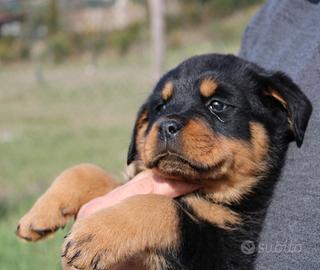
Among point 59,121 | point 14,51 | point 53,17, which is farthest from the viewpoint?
point 53,17

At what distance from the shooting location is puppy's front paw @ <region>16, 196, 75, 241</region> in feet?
8.68

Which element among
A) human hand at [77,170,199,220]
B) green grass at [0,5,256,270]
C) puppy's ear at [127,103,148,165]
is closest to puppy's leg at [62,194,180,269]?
human hand at [77,170,199,220]

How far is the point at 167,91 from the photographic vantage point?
9.04ft

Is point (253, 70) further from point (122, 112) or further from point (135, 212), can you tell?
point (122, 112)

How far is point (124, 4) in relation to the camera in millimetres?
28000

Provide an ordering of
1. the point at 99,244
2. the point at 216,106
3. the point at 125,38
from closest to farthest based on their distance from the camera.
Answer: the point at 99,244
the point at 216,106
the point at 125,38

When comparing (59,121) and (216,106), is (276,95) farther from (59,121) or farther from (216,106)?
(59,121)

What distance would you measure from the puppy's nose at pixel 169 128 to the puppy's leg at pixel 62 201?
1.80 feet

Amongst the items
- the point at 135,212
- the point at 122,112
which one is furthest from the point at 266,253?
the point at 122,112

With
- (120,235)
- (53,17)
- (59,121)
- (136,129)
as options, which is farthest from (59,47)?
(120,235)

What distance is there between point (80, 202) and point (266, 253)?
92 cm

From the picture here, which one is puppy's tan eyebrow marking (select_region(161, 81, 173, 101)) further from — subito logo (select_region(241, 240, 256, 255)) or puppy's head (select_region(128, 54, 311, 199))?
subito logo (select_region(241, 240, 256, 255))

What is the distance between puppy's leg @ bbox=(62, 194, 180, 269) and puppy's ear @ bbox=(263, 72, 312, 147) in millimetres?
610

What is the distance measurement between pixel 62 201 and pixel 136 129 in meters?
0.54
